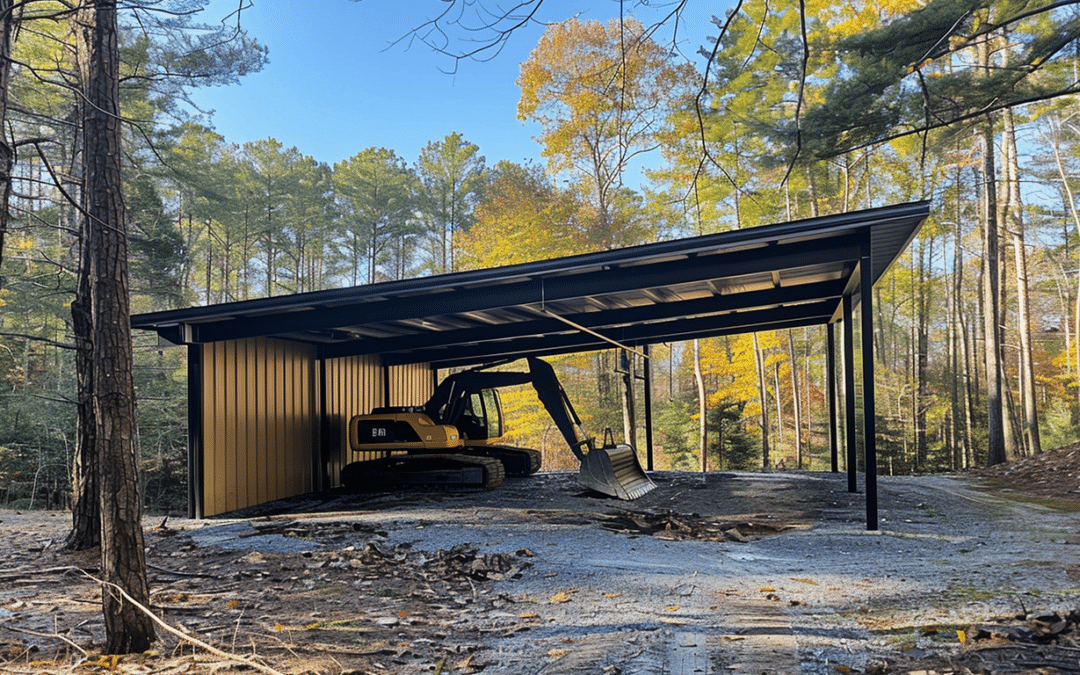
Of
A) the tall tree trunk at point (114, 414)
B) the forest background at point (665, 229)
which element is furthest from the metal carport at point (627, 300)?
the tall tree trunk at point (114, 414)

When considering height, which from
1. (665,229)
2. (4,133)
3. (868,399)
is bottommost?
(868,399)

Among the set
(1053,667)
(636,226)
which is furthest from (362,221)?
(1053,667)

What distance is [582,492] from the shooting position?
1291 centimetres

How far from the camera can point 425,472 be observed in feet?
44.0

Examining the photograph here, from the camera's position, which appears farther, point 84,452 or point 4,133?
point 84,452

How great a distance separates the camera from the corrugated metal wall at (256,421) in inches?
454

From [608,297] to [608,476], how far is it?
9.95 feet

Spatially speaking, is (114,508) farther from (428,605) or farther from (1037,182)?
(1037,182)

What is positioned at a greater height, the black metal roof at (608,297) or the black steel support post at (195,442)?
the black metal roof at (608,297)

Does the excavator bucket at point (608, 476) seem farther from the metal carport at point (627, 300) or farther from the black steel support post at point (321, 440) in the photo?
the black steel support post at point (321, 440)

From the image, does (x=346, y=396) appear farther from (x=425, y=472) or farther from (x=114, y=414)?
(x=114, y=414)

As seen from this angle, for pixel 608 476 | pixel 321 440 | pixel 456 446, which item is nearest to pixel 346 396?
pixel 321 440

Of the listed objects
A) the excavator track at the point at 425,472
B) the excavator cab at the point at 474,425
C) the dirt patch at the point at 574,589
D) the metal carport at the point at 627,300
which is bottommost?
the dirt patch at the point at 574,589

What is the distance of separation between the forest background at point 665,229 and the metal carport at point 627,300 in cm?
421
